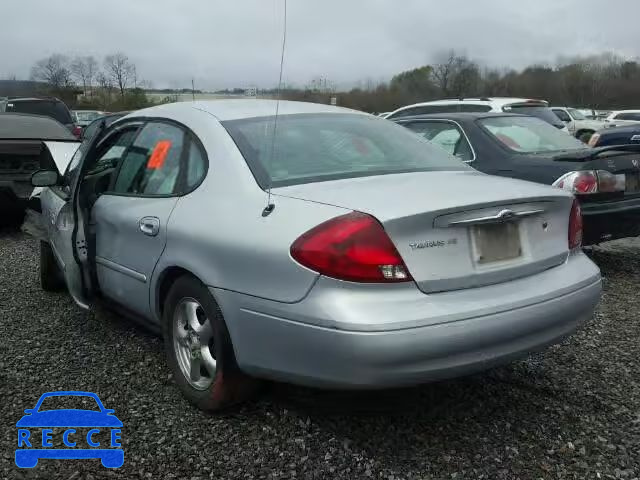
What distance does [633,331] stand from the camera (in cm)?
397

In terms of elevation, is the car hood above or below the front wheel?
below

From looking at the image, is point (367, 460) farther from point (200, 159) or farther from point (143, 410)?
point (200, 159)

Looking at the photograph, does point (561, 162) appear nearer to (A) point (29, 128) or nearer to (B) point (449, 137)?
(B) point (449, 137)

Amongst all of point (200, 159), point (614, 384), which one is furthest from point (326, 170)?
point (614, 384)

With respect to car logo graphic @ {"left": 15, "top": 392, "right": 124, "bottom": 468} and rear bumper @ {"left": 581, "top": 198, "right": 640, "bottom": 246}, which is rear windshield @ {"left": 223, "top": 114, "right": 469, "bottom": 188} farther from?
rear bumper @ {"left": 581, "top": 198, "right": 640, "bottom": 246}

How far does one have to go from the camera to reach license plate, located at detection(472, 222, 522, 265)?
2480 mm

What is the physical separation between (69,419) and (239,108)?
1.76m

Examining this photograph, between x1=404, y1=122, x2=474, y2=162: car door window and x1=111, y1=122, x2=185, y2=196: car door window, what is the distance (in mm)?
2920

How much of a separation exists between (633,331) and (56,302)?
158 inches

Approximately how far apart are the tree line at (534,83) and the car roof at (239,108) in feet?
23.9

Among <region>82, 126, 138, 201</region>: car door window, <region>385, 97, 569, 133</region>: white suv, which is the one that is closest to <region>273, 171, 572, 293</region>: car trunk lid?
<region>82, 126, 138, 201</region>: car door window

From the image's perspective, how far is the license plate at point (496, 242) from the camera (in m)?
2.48

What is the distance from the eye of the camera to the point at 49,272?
16.1 ft

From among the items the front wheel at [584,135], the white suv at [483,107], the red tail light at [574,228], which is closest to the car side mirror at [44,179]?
the red tail light at [574,228]
